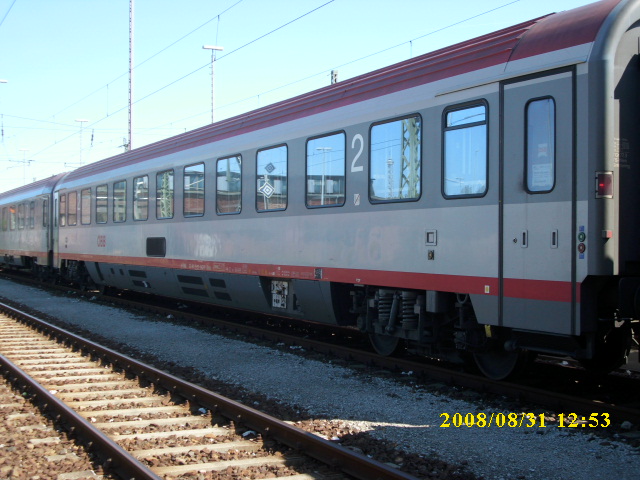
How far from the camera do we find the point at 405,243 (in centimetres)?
786

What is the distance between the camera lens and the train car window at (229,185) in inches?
445

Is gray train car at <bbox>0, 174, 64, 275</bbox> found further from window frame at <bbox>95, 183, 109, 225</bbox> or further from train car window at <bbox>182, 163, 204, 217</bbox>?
train car window at <bbox>182, 163, 204, 217</bbox>

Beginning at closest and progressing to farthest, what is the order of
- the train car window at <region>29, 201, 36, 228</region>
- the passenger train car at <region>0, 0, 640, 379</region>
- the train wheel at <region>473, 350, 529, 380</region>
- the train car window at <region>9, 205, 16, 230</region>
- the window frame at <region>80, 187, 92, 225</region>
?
the passenger train car at <region>0, 0, 640, 379</region>
the train wheel at <region>473, 350, 529, 380</region>
the window frame at <region>80, 187, 92, 225</region>
the train car window at <region>29, 201, 36, 228</region>
the train car window at <region>9, 205, 16, 230</region>

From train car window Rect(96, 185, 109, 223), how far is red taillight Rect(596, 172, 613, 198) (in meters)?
13.4

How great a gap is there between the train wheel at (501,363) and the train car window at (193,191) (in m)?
6.55

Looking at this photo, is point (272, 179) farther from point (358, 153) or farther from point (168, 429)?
point (168, 429)

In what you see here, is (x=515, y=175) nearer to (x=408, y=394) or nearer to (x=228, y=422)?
(x=408, y=394)

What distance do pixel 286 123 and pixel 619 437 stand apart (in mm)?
6472

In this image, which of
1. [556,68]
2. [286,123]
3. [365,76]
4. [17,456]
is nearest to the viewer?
[17,456]

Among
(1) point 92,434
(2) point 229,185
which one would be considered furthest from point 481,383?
(2) point 229,185

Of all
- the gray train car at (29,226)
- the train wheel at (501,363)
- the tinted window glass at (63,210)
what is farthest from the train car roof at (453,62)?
the gray train car at (29,226)

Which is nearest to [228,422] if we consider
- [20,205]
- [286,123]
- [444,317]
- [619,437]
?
[444,317]

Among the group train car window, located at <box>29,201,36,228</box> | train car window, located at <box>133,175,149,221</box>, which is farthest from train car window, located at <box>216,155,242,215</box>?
train car window, located at <box>29,201,36,228</box>

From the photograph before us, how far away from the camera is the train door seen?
19.9ft
